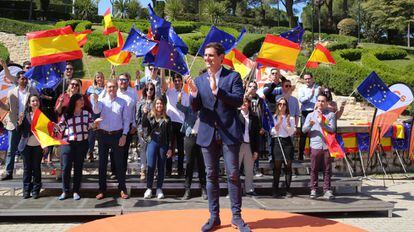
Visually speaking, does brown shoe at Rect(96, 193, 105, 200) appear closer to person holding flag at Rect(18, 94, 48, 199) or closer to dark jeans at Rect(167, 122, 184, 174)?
person holding flag at Rect(18, 94, 48, 199)

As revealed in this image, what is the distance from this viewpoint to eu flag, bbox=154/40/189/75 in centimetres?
831

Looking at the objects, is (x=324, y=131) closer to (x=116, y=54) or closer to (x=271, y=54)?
(x=271, y=54)

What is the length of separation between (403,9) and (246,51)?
1834cm

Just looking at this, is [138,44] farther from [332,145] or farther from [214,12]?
[214,12]

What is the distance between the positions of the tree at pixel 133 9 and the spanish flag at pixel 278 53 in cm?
4191

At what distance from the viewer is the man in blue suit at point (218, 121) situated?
17.3 feet

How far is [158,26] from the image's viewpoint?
32.4 feet

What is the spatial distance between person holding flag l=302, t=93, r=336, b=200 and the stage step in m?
0.29

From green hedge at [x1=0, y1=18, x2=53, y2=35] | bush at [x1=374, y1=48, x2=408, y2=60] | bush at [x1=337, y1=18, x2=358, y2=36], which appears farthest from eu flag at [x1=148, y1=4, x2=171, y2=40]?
bush at [x1=337, y1=18, x2=358, y2=36]

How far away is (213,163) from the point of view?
17.8ft

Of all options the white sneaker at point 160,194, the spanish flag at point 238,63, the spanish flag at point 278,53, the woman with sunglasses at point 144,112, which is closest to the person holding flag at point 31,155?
the woman with sunglasses at point 144,112

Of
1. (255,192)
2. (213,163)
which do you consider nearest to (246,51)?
(255,192)

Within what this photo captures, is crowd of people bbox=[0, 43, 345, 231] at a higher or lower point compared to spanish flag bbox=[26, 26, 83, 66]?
lower

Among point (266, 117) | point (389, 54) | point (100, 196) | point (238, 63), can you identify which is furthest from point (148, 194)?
point (389, 54)
